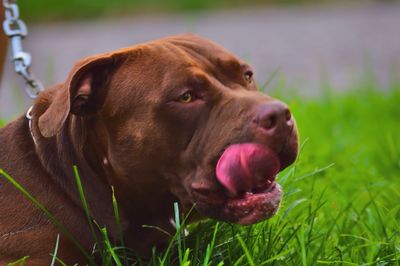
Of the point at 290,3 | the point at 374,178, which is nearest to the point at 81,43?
the point at 290,3

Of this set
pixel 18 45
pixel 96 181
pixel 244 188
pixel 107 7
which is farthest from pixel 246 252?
pixel 107 7

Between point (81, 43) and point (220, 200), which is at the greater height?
point (220, 200)

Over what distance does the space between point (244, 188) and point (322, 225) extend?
1.03 meters

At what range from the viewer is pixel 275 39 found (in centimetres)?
1088

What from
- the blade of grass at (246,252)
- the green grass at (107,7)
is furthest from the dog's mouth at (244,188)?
the green grass at (107,7)

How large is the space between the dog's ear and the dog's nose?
0.63 meters

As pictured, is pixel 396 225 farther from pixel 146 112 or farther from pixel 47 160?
pixel 47 160

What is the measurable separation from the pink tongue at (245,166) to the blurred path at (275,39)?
4.56 metres

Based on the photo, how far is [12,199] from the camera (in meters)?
3.41

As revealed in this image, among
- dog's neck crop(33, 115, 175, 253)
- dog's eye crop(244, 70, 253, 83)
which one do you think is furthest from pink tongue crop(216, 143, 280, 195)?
dog's eye crop(244, 70, 253, 83)

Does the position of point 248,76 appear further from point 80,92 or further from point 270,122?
Result: point 80,92

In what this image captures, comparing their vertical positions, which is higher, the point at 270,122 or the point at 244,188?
the point at 270,122

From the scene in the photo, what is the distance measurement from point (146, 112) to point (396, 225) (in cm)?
114

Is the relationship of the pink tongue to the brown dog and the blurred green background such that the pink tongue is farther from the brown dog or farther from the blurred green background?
the blurred green background
